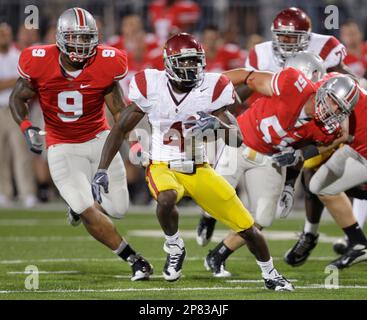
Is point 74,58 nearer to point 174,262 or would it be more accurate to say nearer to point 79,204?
point 79,204

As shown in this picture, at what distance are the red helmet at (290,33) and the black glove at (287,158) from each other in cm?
115

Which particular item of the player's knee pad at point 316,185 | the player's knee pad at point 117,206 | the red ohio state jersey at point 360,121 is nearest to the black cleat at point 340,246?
the player's knee pad at point 316,185

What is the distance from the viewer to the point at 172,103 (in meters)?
5.78

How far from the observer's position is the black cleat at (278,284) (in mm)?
5516

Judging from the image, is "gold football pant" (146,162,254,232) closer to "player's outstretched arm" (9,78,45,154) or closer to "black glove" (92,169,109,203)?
"black glove" (92,169,109,203)

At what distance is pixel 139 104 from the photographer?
18.9ft

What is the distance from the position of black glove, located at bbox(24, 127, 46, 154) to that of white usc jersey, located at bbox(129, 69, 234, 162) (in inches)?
28.3

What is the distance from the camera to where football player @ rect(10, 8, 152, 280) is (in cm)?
622

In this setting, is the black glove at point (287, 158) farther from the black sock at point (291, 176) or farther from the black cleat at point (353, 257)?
the black cleat at point (353, 257)

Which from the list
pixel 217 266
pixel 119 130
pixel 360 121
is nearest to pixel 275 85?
pixel 360 121
